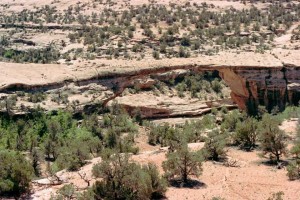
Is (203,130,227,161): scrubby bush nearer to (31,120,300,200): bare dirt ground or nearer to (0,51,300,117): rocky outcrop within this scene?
(31,120,300,200): bare dirt ground

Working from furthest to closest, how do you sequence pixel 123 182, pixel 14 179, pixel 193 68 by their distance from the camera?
pixel 193 68
pixel 14 179
pixel 123 182

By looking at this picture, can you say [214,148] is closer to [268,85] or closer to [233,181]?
[233,181]

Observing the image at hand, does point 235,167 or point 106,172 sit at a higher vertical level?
point 106,172

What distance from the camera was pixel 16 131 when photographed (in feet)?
115

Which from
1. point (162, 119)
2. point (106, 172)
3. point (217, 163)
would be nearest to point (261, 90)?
point (162, 119)

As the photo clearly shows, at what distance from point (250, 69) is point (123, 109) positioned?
10602 millimetres

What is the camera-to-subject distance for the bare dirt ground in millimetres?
18812

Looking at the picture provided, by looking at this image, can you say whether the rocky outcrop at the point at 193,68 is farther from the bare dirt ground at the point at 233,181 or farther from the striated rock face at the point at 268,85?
the bare dirt ground at the point at 233,181

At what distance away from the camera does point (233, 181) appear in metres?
20.6

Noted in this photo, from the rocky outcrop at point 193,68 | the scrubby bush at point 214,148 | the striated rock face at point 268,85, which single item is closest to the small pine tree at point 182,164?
the scrubby bush at point 214,148

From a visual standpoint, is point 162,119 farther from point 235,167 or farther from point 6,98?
point 235,167

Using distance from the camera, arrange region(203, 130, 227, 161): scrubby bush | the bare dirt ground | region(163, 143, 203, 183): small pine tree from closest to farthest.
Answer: the bare dirt ground, region(163, 143, 203, 183): small pine tree, region(203, 130, 227, 161): scrubby bush

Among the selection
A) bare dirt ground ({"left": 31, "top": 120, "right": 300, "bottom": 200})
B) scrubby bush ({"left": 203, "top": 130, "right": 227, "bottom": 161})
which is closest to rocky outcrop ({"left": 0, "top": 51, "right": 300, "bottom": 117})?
scrubby bush ({"left": 203, "top": 130, "right": 227, "bottom": 161})

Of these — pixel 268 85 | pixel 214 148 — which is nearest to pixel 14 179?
pixel 214 148
